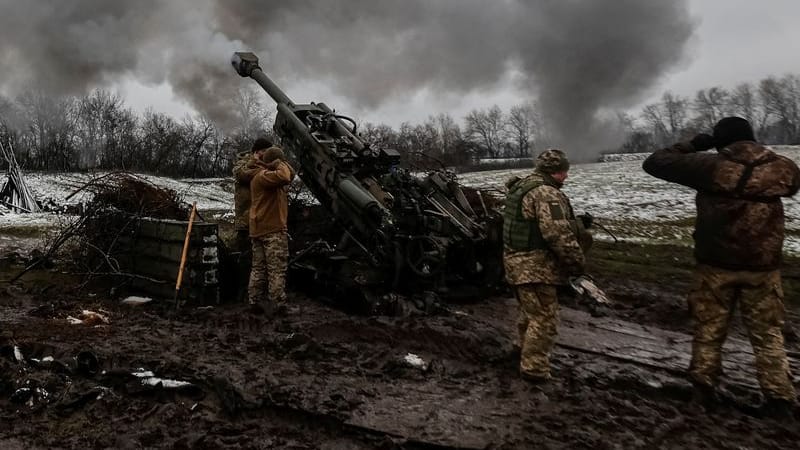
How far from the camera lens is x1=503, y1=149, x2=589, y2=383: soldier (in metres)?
4.05

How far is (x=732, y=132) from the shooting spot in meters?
3.95

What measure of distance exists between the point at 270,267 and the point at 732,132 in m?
4.34

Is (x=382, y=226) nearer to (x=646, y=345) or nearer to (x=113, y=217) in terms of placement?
(x=646, y=345)

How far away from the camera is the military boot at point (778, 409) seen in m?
3.63

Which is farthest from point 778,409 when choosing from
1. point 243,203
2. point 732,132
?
point 243,203

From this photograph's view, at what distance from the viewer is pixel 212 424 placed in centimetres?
335

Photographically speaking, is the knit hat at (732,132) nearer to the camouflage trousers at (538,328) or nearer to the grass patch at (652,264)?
the camouflage trousers at (538,328)

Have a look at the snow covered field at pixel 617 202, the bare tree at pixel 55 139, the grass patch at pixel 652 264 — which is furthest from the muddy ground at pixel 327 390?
the bare tree at pixel 55 139

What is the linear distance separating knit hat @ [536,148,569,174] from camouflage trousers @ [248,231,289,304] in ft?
9.81

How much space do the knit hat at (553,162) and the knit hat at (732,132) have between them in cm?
105

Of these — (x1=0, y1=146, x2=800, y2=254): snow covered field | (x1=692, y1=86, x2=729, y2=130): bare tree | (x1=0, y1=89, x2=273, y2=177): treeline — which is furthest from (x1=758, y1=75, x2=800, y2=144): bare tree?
(x1=0, y1=89, x2=273, y2=177): treeline

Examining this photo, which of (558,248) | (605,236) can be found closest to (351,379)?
(558,248)

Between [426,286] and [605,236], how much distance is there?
27.2 ft

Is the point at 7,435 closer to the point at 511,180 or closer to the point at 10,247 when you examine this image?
the point at 511,180
